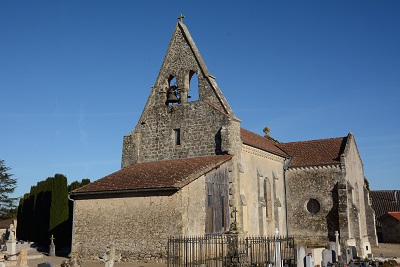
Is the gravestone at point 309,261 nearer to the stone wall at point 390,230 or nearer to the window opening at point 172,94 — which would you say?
the window opening at point 172,94

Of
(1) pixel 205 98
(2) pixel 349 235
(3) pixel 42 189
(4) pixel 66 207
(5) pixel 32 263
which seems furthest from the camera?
(3) pixel 42 189

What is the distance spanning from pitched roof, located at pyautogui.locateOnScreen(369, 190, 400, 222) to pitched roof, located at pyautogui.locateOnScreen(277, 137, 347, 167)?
60.0 ft

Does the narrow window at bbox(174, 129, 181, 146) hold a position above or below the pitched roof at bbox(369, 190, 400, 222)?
above

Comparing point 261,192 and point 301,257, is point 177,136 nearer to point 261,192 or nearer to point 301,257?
point 261,192

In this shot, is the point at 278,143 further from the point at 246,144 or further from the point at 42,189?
the point at 42,189

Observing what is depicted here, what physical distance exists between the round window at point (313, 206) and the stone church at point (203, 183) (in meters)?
0.08

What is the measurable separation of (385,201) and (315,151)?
21788 millimetres

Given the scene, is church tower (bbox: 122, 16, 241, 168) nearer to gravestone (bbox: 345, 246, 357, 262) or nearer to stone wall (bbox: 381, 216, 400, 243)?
gravestone (bbox: 345, 246, 357, 262)

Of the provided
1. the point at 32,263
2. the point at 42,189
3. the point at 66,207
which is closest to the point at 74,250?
the point at 32,263

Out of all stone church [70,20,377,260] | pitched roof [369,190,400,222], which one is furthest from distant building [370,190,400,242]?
stone church [70,20,377,260]

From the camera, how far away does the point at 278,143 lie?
116ft

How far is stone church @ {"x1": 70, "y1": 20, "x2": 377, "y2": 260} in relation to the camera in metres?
19.3

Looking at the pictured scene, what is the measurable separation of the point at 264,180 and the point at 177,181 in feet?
35.4

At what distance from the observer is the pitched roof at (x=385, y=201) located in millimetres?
46875
